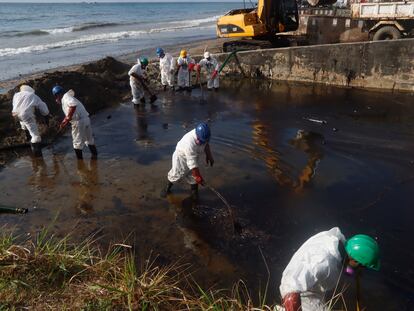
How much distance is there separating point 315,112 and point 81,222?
26.0ft

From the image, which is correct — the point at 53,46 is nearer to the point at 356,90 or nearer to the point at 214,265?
the point at 356,90

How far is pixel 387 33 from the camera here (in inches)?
600

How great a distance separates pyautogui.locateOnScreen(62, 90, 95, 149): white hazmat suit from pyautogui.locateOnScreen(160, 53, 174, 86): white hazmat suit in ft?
22.0

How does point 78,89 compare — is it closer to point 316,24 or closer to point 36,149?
point 36,149

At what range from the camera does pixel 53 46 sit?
1105 inches

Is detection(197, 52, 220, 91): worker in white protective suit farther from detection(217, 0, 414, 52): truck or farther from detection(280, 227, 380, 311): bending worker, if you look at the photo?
detection(280, 227, 380, 311): bending worker

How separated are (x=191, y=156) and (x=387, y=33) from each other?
12.7 meters

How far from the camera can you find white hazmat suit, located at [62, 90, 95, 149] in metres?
7.94

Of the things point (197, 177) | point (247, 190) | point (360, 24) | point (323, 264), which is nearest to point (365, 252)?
point (323, 264)

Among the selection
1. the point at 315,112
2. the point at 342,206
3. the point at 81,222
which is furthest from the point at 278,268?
the point at 315,112

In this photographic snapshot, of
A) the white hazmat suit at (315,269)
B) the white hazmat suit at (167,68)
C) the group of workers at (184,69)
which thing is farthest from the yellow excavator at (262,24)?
the white hazmat suit at (315,269)

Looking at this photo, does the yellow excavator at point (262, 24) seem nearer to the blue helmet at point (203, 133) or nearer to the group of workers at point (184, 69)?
the group of workers at point (184, 69)

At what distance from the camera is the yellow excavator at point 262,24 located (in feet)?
53.1

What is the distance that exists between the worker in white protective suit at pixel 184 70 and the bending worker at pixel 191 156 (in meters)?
8.23
